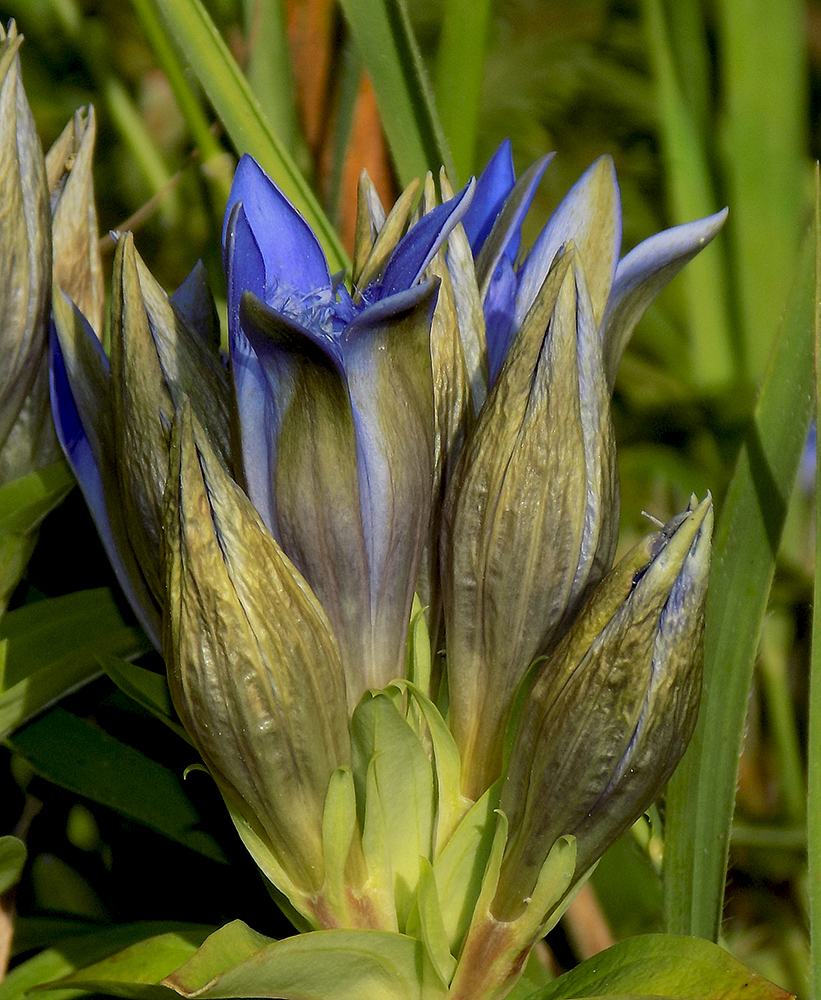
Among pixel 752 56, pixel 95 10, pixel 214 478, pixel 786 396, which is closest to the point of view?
pixel 214 478

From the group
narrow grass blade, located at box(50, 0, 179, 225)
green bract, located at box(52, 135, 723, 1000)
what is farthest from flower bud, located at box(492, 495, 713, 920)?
narrow grass blade, located at box(50, 0, 179, 225)

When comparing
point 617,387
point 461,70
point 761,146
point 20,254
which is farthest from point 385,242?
point 617,387

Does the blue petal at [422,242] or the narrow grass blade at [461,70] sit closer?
the blue petal at [422,242]

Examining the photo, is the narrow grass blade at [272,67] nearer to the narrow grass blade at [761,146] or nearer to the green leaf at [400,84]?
the green leaf at [400,84]

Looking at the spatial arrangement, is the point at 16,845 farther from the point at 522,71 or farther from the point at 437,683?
the point at 522,71

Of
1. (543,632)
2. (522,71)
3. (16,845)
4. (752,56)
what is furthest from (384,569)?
(522,71)

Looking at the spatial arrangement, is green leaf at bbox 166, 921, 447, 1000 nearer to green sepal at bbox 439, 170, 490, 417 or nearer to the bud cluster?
the bud cluster

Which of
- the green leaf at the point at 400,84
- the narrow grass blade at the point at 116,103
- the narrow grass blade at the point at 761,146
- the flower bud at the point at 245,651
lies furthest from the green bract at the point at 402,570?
the narrow grass blade at the point at 761,146
